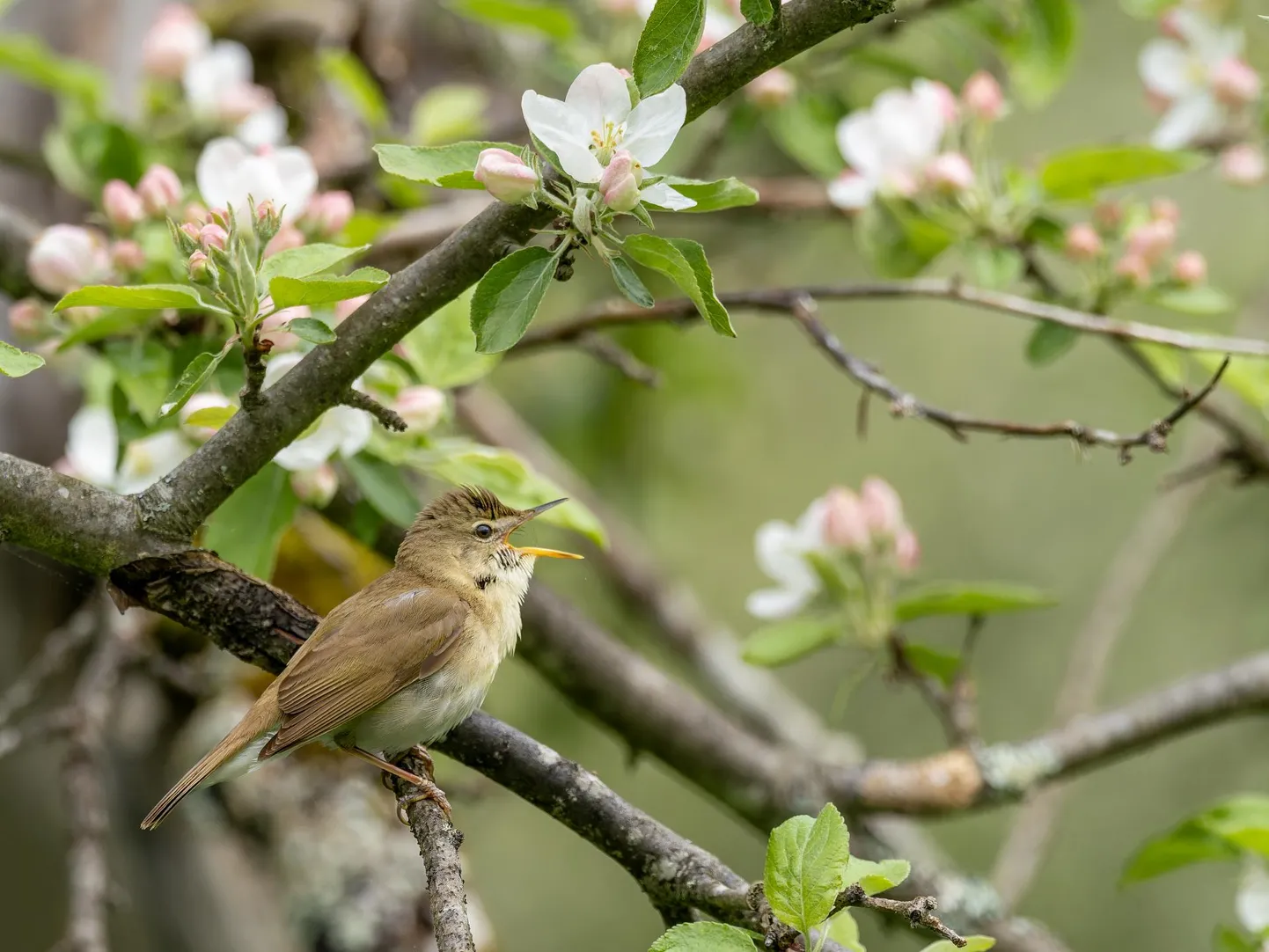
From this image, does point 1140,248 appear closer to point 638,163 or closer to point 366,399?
point 638,163

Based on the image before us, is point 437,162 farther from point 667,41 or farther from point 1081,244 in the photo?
point 1081,244

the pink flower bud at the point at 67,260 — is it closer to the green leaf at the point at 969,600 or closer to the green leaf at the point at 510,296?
the green leaf at the point at 510,296

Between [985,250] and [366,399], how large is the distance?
1784mm

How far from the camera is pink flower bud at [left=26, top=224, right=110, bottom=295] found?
2.61m

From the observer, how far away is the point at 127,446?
2.61 metres

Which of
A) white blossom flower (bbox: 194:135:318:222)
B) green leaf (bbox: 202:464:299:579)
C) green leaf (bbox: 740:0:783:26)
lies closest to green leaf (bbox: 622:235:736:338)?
green leaf (bbox: 740:0:783:26)

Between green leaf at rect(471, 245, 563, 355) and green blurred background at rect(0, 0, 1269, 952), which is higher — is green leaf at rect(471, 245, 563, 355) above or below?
below

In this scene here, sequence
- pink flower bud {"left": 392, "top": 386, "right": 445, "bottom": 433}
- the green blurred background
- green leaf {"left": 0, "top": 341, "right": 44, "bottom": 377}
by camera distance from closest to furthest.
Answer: green leaf {"left": 0, "top": 341, "right": 44, "bottom": 377} < pink flower bud {"left": 392, "top": 386, "right": 445, "bottom": 433} < the green blurred background

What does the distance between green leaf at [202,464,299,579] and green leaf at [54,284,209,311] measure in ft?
1.69

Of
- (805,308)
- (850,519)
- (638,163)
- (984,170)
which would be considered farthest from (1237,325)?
(638,163)

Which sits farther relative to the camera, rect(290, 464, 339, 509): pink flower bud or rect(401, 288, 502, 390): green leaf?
rect(401, 288, 502, 390): green leaf

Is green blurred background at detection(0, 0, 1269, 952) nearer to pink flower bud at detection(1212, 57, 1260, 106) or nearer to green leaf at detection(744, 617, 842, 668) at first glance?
pink flower bud at detection(1212, 57, 1260, 106)

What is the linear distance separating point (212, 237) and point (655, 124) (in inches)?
26.6

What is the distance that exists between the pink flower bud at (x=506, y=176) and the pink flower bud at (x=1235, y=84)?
8.80 ft
